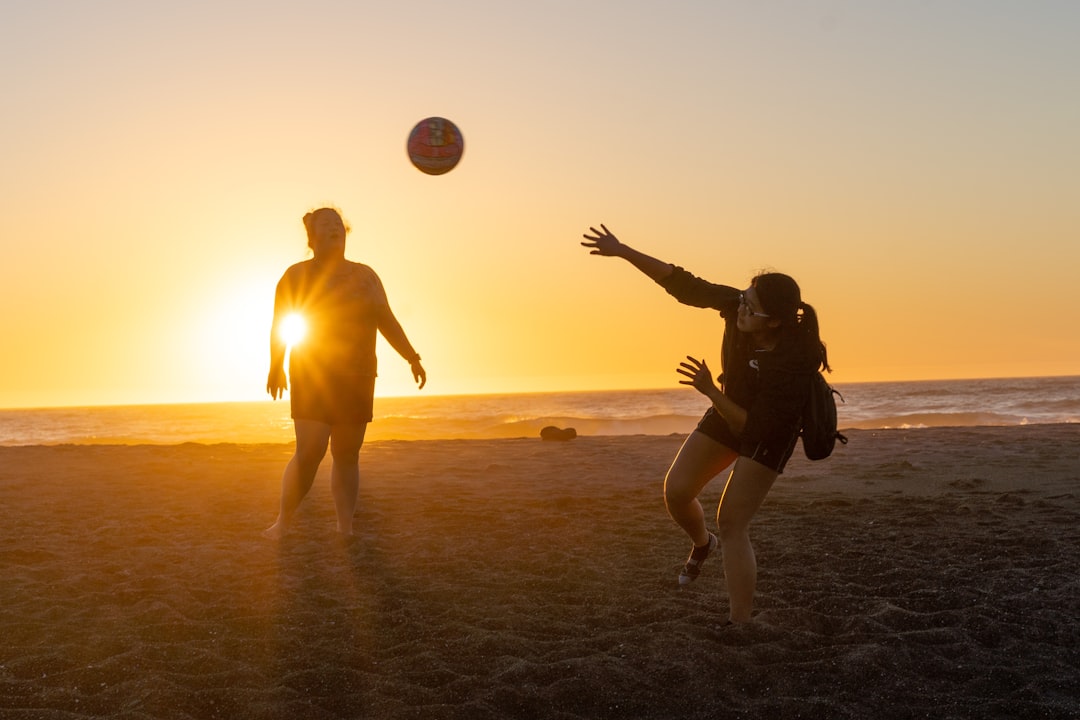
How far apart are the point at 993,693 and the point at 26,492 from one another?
9.38 meters

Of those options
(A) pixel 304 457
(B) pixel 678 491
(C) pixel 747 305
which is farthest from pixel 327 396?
(C) pixel 747 305

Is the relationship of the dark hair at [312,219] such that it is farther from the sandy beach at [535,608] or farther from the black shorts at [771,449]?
the black shorts at [771,449]

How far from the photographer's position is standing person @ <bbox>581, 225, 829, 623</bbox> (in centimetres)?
379

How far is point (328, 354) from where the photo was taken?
587 cm

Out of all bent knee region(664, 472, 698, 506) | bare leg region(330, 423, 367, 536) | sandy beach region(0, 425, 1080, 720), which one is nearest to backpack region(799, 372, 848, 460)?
bent knee region(664, 472, 698, 506)

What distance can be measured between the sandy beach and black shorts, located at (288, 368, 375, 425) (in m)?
0.95

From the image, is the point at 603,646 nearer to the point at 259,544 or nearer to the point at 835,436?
the point at 835,436

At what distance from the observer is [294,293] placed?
239 inches

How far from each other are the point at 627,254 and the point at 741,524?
4.63 ft

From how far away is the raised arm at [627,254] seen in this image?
13.8 feet

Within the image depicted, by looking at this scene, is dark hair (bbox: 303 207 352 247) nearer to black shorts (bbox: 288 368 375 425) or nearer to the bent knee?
black shorts (bbox: 288 368 375 425)

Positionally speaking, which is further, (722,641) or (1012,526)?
(1012,526)

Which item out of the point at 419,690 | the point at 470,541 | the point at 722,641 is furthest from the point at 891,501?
the point at 419,690

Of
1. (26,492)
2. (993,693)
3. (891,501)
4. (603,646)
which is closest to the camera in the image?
(993,693)
